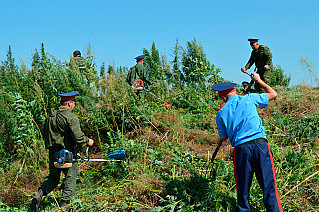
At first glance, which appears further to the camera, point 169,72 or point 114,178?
point 169,72

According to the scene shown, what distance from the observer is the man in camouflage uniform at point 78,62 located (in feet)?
27.6

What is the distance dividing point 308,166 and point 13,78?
738cm

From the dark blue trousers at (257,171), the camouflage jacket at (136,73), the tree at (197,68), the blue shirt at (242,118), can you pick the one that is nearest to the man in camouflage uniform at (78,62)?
the camouflage jacket at (136,73)

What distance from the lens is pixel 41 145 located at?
6875mm

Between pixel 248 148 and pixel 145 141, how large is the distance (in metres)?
3.23

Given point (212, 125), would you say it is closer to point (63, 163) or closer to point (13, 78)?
point (63, 163)

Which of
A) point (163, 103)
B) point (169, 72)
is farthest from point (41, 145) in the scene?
point (169, 72)

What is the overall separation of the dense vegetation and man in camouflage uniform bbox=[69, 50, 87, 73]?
0.15m

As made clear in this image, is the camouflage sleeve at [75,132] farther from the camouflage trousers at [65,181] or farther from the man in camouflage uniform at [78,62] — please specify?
the man in camouflage uniform at [78,62]

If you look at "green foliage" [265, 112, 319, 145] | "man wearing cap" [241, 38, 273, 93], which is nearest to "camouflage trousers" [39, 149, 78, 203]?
"green foliage" [265, 112, 319, 145]

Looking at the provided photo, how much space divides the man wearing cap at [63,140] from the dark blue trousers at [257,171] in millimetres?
2608

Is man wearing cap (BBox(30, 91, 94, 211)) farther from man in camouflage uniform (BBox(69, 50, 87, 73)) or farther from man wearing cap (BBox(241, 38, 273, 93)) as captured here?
man wearing cap (BBox(241, 38, 273, 93))

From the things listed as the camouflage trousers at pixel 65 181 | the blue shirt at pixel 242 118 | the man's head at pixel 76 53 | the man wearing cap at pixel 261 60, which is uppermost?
the man's head at pixel 76 53

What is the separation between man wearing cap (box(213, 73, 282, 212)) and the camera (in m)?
3.81
